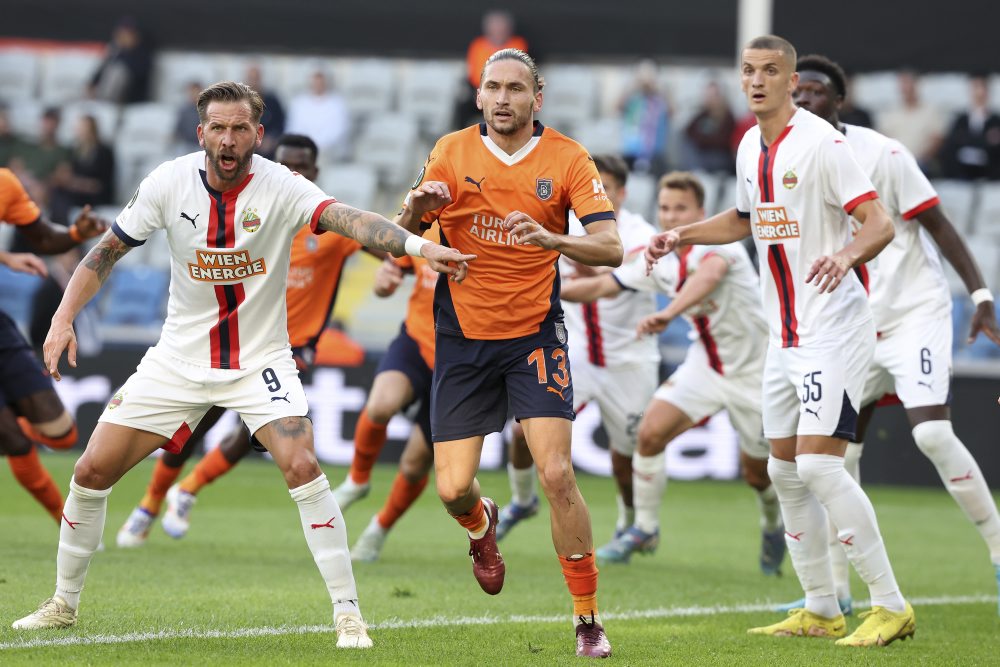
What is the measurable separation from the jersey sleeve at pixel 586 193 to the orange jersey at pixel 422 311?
2891mm

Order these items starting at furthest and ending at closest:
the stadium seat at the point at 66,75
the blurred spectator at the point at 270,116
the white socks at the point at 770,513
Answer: the stadium seat at the point at 66,75 < the blurred spectator at the point at 270,116 < the white socks at the point at 770,513

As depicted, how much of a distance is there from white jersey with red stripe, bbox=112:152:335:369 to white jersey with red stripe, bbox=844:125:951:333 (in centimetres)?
298

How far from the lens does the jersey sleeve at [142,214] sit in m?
6.29

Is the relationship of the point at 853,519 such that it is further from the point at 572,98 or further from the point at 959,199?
the point at 572,98

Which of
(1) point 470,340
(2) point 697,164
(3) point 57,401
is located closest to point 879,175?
(1) point 470,340

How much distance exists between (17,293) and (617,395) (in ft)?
32.0

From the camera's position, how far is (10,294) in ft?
57.9

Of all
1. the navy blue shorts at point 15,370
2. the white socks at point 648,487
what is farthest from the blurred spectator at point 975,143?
the navy blue shorts at point 15,370

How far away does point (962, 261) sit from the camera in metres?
7.68

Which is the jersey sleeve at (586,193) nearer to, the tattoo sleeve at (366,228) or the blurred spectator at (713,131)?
the tattoo sleeve at (366,228)

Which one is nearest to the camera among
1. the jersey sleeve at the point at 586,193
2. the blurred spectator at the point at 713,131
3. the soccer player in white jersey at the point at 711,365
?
the jersey sleeve at the point at 586,193

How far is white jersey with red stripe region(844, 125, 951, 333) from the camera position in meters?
7.62

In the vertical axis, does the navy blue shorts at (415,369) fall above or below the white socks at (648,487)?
above

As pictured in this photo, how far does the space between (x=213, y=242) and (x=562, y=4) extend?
611 inches
